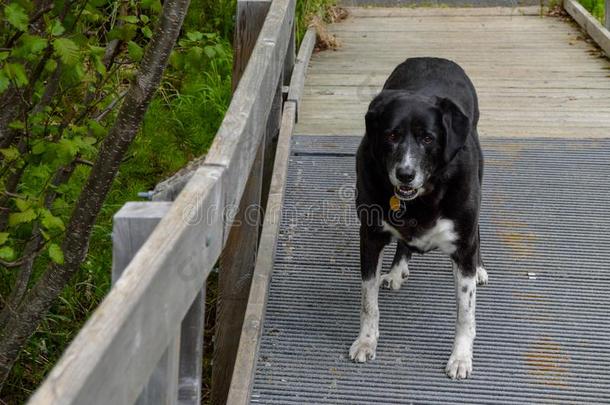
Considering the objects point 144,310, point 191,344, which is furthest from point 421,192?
point 144,310

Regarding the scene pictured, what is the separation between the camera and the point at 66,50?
2879 mm

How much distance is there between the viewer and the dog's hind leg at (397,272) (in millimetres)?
4039

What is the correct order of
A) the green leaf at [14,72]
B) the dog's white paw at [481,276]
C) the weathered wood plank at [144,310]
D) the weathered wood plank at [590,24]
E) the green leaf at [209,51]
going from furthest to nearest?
the weathered wood plank at [590,24] → the dog's white paw at [481,276] → the green leaf at [209,51] → the green leaf at [14,72] → the weathered wood plank at [144,310]

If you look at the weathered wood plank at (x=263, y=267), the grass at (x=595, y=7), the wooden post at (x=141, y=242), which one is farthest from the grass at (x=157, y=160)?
the grass at (x=595, y=7)

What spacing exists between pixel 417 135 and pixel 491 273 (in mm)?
1122

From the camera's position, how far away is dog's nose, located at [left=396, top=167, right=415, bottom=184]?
125 inches

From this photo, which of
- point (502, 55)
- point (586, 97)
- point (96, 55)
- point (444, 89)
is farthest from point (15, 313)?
point (502, 55)

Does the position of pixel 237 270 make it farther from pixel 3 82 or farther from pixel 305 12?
pixel 305 12

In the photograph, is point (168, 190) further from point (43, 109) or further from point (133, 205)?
point (43, 109)

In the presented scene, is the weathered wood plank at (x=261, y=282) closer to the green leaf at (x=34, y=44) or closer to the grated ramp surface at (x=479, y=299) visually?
the grated ramp surface at (x=479, y=299)

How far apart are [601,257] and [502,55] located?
3470 mm

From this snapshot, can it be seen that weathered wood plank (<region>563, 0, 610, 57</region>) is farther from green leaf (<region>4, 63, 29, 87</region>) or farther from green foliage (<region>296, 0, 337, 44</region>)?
green leaf (<region>4, 63, 29, 87</region>)

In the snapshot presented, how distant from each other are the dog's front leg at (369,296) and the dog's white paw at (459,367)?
12.4 inches

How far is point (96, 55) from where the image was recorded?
3295 mm
